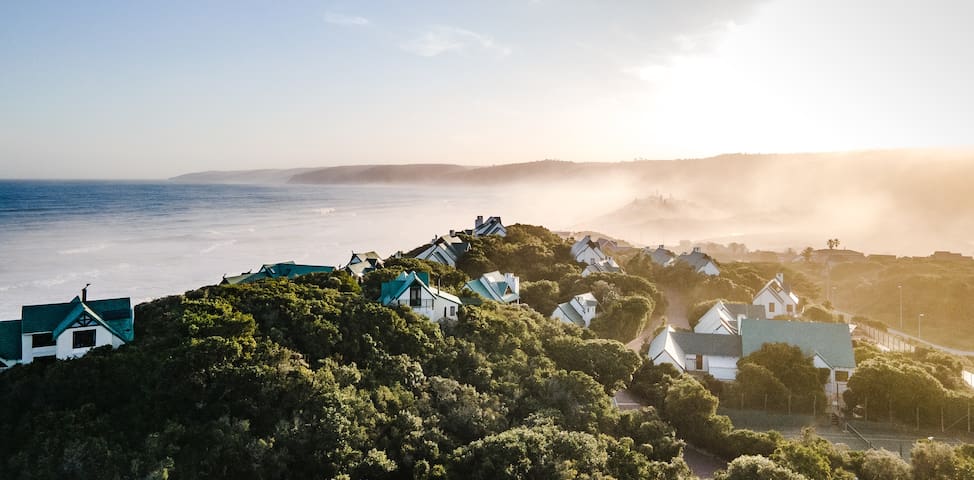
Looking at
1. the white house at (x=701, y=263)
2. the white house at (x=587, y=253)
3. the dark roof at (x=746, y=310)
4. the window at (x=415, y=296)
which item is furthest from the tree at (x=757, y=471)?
the white house at (x=701, y=263)

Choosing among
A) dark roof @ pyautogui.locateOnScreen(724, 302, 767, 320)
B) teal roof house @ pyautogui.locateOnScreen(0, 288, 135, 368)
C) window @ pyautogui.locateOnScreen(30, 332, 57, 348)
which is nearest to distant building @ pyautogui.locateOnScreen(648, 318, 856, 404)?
dark roof @ pyautogui.locateOnScreen(724, 302, 767, 320)

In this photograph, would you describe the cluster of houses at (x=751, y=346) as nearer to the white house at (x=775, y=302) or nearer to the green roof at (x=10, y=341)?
the white house at (x=775, y=302)

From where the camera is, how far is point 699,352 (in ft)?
106

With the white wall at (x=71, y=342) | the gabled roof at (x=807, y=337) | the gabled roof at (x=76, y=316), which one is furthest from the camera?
the gabled roof at (x=807, y=337)

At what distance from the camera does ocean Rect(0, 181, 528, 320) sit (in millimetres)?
50500

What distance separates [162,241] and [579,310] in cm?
6639

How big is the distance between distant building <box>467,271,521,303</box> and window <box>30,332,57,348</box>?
2156cm

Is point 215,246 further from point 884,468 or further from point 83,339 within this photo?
point 884,468

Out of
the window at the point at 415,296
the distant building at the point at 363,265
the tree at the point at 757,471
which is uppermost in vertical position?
the distant building at the point at 363,265

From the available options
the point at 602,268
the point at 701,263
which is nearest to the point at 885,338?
the point at 701,263

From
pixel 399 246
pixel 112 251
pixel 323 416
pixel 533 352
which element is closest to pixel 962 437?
pixel 533 352

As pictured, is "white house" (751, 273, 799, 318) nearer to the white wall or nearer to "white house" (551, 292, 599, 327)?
"white house" (551, 292, 599, 327)

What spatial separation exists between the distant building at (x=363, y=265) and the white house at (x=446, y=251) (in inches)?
169

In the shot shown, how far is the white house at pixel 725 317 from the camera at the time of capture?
35062mm
